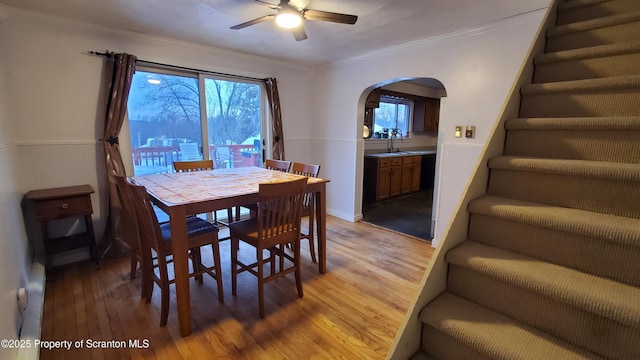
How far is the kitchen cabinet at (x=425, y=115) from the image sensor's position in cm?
626

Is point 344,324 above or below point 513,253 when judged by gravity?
below

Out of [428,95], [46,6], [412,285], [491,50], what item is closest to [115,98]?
[46,6]

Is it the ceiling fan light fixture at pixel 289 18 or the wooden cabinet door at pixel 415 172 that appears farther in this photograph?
the wooden cabinet door at pixel 415 172

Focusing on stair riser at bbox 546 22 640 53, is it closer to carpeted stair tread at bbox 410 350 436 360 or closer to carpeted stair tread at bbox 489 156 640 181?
carpeted stair tread at bbox 489 156 640 181

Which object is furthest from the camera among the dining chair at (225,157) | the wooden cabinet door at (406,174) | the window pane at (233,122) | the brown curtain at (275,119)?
the wooden cabinet door at (406,174)

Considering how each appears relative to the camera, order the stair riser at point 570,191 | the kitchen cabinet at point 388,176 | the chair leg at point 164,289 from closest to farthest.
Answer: the stair riser at point 570,191 → the chair leg at point 164,289 → the kitchen cabinet at point 388,176

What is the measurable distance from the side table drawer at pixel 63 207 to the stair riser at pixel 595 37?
3.77 metres

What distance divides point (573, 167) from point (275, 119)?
3.52 metres

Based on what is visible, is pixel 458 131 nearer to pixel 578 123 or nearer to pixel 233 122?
pixel 578 123

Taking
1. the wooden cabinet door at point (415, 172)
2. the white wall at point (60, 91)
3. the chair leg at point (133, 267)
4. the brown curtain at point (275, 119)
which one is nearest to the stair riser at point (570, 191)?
the chair leg at point (133, 267)

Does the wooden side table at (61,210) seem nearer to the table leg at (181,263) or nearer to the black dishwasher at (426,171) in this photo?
the table leg at (181,263)

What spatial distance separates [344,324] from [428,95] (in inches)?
220

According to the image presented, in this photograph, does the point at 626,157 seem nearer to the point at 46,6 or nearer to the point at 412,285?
the point at 412,285

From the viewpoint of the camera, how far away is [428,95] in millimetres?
6254
